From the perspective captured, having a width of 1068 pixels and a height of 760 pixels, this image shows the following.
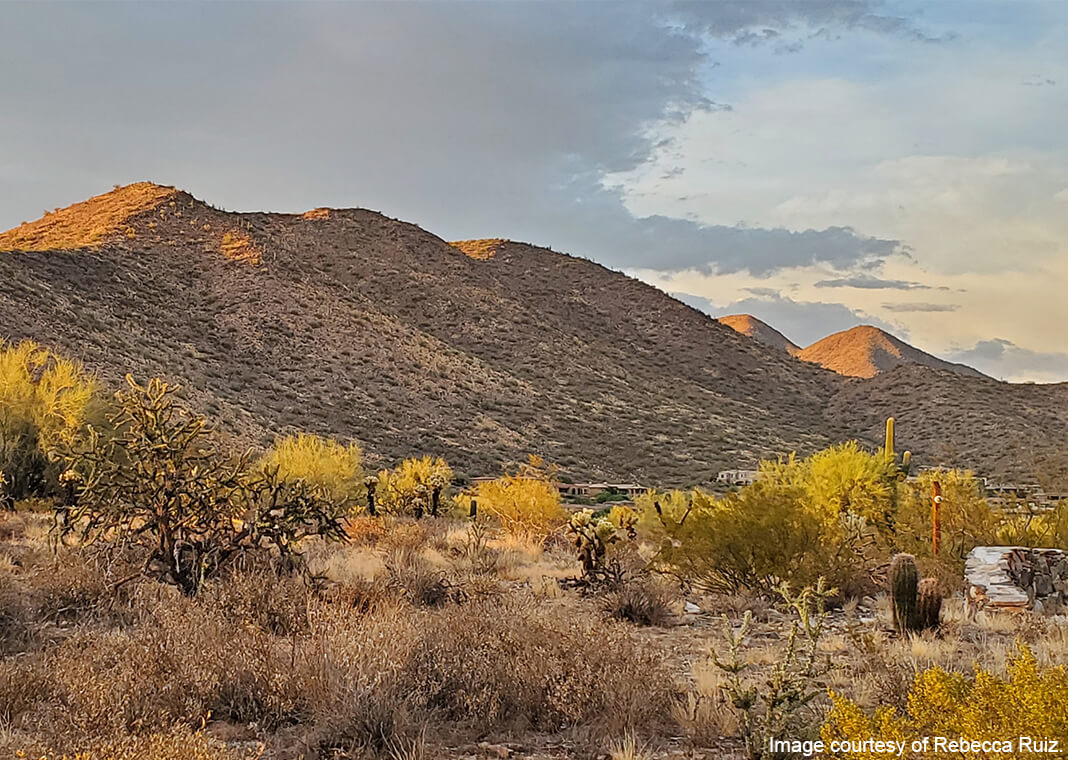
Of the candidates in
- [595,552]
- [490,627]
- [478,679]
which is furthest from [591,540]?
[478,679]

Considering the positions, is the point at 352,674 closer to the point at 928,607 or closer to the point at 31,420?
the point at 928,607

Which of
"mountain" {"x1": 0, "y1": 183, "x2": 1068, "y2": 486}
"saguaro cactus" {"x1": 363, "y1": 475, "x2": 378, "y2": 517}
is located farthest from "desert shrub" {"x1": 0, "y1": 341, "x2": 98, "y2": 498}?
"mountain" {"x1": 0, "y1": 183, "x2": 1068, "y2": 486}

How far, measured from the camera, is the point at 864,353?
319 ft

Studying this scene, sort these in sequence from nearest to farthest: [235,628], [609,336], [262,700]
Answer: [262,700]
[235,628]
[609,336]

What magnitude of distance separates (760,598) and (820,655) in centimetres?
346

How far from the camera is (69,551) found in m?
11.0

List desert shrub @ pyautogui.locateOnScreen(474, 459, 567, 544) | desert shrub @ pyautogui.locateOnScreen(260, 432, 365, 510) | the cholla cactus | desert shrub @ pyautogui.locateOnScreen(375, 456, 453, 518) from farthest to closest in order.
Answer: desert shrub @ pyautogui.locateOnScreen(260, 432, 365, 510) < desert shrub @ pyautogui.locateOnScreen(375, 456, 453, 518) < desert shrub @ pyautogui.locateOnScreen(474, 459, 567, 544) < the cholla cactus

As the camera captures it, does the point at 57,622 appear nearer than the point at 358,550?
Yes

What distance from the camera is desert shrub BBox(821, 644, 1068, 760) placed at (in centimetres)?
359

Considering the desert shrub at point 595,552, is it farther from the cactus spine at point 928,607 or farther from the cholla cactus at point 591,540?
the cactus spine at point 928,607

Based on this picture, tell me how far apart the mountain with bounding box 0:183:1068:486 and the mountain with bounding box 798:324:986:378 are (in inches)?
881

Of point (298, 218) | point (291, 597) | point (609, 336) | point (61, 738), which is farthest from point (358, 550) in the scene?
point (298, 218)

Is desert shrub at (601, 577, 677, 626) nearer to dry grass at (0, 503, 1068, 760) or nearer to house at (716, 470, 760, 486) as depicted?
dry grass at (0, 503, 1068, 760)

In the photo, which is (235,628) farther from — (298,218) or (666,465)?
(298,218)
